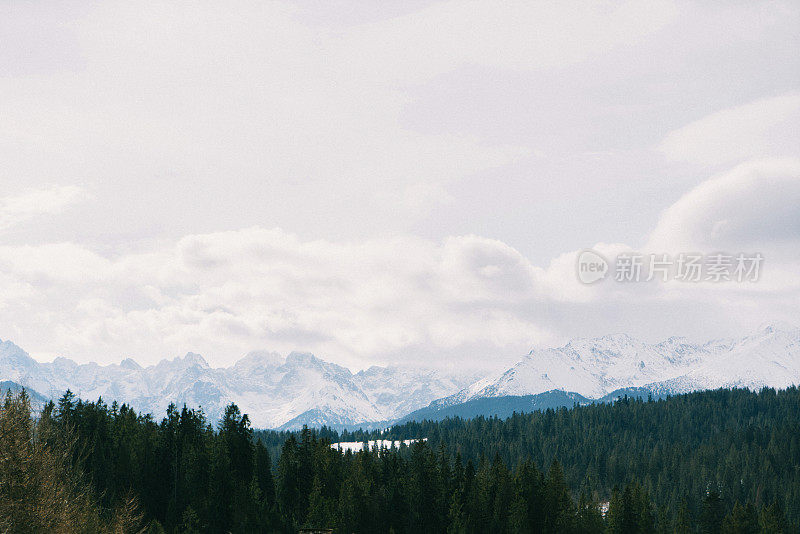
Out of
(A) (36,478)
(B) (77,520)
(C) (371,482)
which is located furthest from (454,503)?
(A) (36,478)

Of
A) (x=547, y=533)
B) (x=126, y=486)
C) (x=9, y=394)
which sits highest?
(x=9, y=394)

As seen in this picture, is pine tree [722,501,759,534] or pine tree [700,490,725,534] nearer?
pine tree [722,501,759,534]

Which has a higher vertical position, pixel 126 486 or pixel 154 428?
pixel 154 428

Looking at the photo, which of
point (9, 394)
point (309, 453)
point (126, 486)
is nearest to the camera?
point (9, 394)

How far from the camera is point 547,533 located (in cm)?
12262

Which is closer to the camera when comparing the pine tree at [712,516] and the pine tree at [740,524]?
the pine tree at [740,524]

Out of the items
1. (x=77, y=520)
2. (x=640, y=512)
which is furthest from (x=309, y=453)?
(x=77, y=520)

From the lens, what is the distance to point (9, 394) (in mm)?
66625

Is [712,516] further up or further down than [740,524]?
further up

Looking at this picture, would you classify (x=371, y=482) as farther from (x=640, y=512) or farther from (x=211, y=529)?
(x=640, y=512)

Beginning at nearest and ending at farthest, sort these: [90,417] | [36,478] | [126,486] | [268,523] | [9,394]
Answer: [36,478] → [9,394] → [268,523] → [126,486] → [90,417]

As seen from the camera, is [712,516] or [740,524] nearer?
[740,524]

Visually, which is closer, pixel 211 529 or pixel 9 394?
pixel 9 394

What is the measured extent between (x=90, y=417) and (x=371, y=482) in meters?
46.4
